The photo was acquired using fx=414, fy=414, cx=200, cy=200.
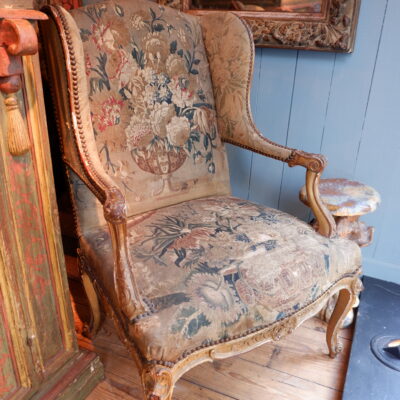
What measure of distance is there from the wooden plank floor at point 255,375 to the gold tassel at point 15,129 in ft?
2.76

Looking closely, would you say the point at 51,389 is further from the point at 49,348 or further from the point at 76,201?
the point at 76,201

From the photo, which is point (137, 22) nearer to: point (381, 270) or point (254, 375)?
point (254, 375)

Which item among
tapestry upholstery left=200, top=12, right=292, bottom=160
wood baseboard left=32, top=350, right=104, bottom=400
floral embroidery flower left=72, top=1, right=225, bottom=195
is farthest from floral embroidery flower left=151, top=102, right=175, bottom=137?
wood baseboard left=32, top=350, right=104, bottom=400

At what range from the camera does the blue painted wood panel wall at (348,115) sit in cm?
156

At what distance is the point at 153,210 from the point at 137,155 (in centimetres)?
19

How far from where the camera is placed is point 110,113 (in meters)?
1.30

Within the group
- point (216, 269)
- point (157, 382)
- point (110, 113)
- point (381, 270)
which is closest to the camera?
point (157, 382)

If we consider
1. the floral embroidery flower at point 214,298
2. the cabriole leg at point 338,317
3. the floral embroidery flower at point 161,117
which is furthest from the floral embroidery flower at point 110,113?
the cabriole leg at point 338,317

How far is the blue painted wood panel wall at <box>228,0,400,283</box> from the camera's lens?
156 cm

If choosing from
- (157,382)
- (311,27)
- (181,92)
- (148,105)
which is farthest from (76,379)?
(311,27)

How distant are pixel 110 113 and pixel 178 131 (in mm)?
262

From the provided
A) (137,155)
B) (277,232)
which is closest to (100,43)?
(137,155)

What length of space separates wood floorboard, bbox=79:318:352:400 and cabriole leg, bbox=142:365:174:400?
430 mm

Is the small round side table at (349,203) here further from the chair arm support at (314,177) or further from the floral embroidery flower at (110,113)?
the floral embroidery flower at (110,113)
